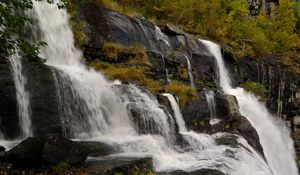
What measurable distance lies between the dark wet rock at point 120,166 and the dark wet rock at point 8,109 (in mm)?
3113

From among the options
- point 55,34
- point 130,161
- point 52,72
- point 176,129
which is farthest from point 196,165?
point 55,34

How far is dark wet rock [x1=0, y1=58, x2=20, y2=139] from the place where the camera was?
1299 centimetres

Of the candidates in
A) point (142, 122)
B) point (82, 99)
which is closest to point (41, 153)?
point (82, 99)

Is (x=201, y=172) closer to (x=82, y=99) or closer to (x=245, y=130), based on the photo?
(x=82, y=99)

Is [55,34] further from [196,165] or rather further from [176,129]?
[196,165]

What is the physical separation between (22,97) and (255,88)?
2022 cm

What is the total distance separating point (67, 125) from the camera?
45.3ft

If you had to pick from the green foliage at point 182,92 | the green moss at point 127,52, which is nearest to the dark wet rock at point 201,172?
the green foliage at point 182,92

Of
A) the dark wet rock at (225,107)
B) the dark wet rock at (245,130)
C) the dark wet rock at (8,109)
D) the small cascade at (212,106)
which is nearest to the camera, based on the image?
the dark wet rock at (8,109)

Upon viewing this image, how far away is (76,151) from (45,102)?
3031mm

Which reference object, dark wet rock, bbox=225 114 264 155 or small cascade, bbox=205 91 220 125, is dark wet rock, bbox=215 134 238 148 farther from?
small cascade, bbox=205 91 220 125

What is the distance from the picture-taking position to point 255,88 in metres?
29.6

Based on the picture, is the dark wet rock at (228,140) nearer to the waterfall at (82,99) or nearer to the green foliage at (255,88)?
the waterfall at (82,99)

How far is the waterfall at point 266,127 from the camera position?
22500 millimetres
